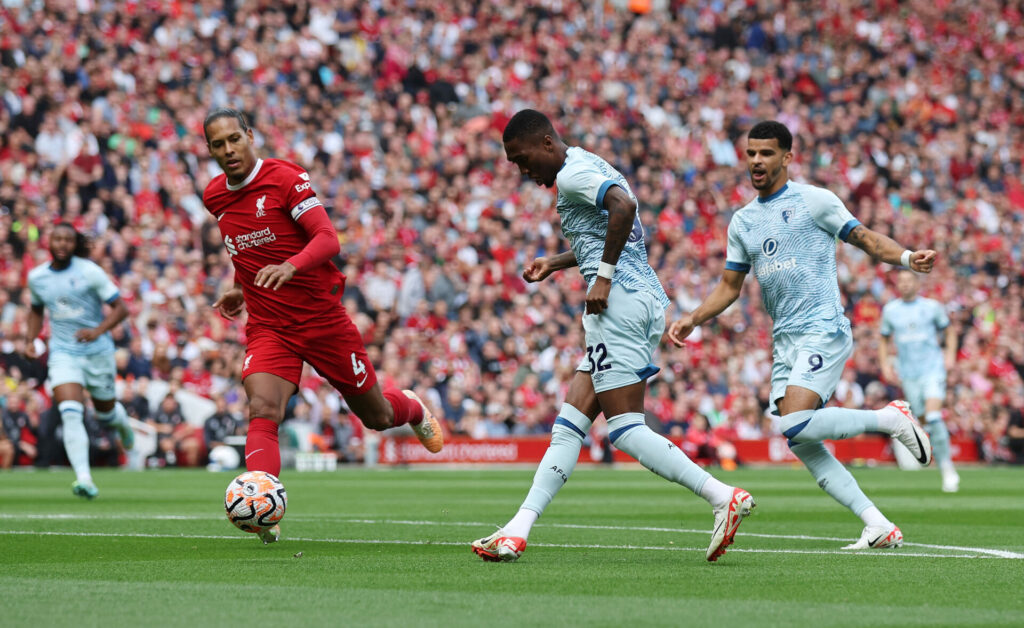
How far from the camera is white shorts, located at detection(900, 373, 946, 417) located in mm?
18578

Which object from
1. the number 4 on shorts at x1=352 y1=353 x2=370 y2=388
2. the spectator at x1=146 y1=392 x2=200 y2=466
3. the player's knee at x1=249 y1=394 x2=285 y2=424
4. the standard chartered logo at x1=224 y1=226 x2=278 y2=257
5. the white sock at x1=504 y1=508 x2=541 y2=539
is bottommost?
the spectator at x1=146 y1=392 x2=200 y2=466

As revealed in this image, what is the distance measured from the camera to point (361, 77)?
30.1m

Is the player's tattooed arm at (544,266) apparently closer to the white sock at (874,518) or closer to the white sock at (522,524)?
the white sock at (522,524)

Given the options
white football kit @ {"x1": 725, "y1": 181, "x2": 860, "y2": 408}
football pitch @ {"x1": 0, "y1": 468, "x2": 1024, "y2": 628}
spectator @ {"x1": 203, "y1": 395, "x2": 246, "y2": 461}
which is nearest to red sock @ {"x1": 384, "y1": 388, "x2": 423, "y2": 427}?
football pitch @ {"x1": 0, "y1": 468, "x2": 1024, "y2": 628}

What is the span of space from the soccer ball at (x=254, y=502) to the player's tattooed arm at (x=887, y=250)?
3486mm

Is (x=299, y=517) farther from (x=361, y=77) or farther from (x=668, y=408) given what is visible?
(x=361, y=77)

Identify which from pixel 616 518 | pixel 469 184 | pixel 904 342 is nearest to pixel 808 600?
pixel 616 518

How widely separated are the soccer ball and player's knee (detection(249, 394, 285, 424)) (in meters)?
0.52

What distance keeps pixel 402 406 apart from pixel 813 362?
288 cm

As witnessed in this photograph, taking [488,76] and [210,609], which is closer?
[210,609]

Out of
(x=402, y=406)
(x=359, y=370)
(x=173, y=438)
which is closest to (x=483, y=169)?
(x=173, y=438)

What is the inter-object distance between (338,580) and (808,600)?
83.7 inches

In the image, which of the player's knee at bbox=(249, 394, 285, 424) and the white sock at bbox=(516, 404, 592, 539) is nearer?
the white sock at bbox=(516, 404, 592, 539)

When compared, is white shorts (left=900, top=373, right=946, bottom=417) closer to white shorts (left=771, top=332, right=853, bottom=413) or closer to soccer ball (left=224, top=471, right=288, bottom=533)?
white shorts (left=771, top=332, right=853, bottom=413)
